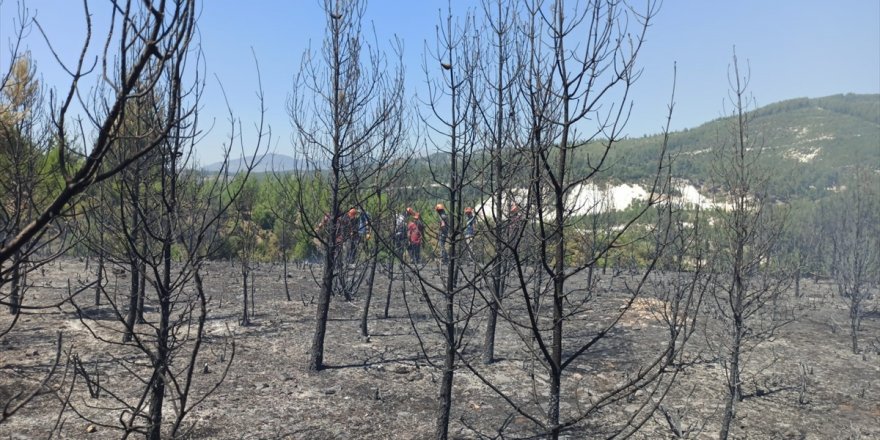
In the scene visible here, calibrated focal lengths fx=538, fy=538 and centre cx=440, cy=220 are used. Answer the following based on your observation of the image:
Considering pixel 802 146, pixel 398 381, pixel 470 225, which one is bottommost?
pixel 398 381

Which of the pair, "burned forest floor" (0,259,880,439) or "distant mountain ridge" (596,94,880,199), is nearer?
"burned forest floor" (0,259,880,439)

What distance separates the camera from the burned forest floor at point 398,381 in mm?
6285

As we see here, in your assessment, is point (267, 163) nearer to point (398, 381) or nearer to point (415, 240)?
point (398, 381)

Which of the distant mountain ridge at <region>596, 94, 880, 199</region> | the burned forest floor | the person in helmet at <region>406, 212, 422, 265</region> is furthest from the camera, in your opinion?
the distant mountain ridge at <region>596, 94, 880, 199</region>

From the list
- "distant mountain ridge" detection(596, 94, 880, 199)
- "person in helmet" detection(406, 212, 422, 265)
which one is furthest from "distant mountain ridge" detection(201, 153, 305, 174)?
"distant mountain ridge" detection(596, 94, 880, 199)

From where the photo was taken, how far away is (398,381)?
8.13 meters

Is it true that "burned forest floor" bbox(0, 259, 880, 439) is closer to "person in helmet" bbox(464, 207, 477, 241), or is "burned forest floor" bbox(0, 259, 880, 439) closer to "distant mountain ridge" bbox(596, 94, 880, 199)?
"person in helmet" bbox(464, 207, 477, 241)

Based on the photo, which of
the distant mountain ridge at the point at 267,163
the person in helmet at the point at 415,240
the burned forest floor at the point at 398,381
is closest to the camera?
the distant mountain ridge at the point at 267,163

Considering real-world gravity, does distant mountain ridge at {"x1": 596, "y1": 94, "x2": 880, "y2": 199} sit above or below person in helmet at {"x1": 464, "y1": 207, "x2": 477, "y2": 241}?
above

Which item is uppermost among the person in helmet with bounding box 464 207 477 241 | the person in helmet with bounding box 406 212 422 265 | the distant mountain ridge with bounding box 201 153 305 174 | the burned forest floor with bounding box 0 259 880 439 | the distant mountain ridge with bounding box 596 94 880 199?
the distant mountain ridge with bounding box 596 94 880 199

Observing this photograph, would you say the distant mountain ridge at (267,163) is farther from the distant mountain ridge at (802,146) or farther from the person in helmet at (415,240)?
the distant mountain ridge at (802,146)

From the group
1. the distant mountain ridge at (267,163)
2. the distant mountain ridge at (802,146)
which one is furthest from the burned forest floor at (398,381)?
the distant mountain ridge at (802,146)

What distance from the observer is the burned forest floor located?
20.6ft

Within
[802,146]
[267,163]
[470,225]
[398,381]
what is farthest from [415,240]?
[802,146]
